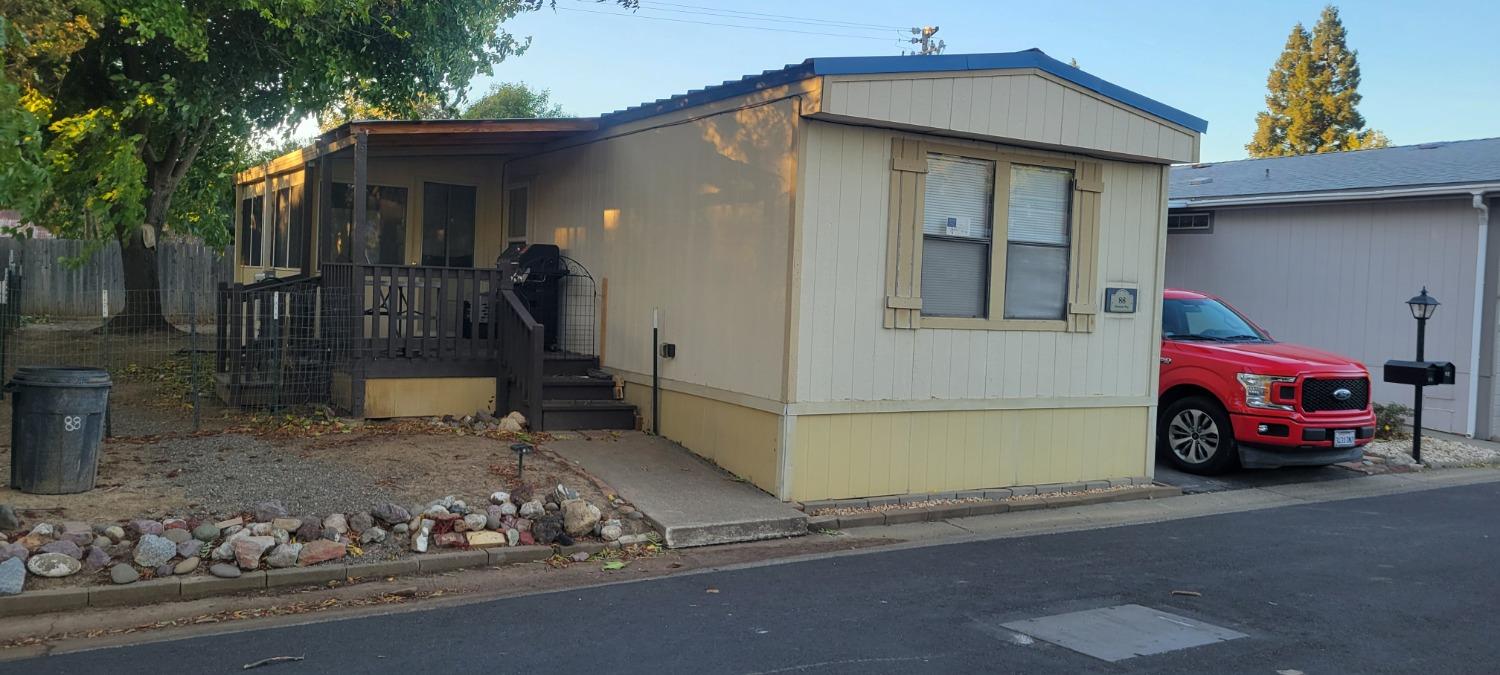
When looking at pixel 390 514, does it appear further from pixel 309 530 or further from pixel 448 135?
pixel 448 135

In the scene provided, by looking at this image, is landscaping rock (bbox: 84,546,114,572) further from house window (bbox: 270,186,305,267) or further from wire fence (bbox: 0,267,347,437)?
house window (bbox: 270,186,305,267)

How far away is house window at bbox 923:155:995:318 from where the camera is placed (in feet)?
31.5

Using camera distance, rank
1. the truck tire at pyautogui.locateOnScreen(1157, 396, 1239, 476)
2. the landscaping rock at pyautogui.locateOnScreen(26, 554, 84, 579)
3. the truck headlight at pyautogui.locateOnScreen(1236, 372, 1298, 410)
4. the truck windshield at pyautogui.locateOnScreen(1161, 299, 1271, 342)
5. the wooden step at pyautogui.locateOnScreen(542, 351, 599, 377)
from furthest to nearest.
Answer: the truck windshield at pyautogui.locateOnScreen(1161, 299, 1271, 342)
the wooden step at pyautogui.locateOnScreen(542, 351, 599, 377)
the truck tire at pyautogui.locateOnScreen(1157, 396, 1239, 476)
the truck headlight at pyautogui.locateOnScreen(1236, 372, 1298, 410)
the landscaping rock at pyautogui.locateOnScreen(26, 554, 84, 579)

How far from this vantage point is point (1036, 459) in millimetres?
10312

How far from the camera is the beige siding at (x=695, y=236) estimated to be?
9156mm

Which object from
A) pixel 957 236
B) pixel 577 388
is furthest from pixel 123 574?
pixel 957 236

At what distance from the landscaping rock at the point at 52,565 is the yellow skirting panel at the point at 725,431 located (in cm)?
486

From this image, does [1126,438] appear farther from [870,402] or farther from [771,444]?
[771,444]

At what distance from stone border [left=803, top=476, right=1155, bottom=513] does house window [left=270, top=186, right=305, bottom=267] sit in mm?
9123

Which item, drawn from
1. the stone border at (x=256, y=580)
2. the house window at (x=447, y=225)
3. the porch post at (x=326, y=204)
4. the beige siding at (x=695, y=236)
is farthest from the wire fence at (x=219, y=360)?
the stone border at (x=256, y=580)

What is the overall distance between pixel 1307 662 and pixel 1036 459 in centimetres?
487

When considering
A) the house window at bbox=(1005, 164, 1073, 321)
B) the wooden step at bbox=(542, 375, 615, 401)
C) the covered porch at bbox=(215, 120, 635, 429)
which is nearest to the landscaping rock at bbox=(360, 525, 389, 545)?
the covered porch at bbox=(215, 120, 635, 429)

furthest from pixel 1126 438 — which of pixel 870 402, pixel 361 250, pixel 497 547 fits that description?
pixel 361 250

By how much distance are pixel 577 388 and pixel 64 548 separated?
5269 millimetres
